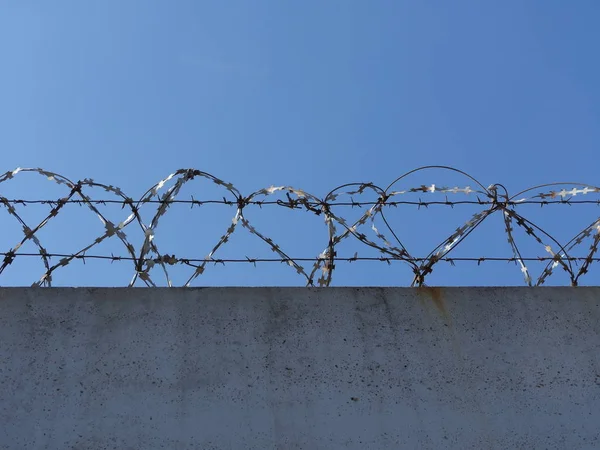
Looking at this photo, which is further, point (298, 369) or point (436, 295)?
point (436, 295)

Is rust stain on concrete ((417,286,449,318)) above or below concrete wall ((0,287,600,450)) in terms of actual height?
above

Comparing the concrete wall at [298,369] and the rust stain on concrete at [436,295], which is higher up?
the rust stain on concrete at [436,295]

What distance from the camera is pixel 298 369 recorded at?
11.3ft

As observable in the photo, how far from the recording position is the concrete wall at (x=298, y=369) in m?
3.24

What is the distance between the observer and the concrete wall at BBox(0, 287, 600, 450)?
3.24m

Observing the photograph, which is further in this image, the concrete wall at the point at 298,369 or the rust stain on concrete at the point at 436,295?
the rust stain on concrete at the point at 436,295

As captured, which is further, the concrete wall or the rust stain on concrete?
the rust stain on concrete

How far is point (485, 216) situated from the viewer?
156 inches

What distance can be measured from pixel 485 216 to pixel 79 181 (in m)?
2.01

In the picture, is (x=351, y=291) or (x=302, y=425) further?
(x=351, y=291)

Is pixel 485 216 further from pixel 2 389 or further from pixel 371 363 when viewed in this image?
pixel 2 389

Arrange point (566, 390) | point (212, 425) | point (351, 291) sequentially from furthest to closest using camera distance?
point (351, 291)
point (566, 390)
point (212, 425)

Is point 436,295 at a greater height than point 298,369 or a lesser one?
greater

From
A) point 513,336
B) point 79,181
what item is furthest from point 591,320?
point 79,181
